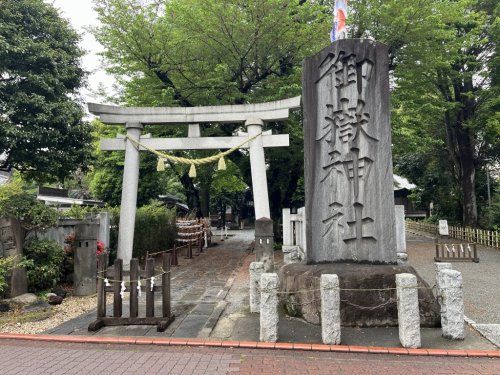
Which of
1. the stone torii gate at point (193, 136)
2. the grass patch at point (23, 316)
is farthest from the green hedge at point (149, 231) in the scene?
the grass patch at point (23, 316)

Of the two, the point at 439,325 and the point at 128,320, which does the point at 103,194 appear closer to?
the point at 128,320

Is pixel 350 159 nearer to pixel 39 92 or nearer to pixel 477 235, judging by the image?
pixel 39 92

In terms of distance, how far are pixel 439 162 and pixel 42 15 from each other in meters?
23.7

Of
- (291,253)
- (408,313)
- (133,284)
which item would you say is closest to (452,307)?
(408,313)

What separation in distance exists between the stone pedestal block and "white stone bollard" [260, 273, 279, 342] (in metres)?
1.77

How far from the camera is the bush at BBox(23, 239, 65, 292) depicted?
880cm

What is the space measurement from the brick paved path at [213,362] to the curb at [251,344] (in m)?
0.09

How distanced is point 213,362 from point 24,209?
21.1ft

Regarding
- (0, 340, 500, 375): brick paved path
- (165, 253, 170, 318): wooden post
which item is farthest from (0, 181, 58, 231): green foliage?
(165, 253, 170, 318): wooden post

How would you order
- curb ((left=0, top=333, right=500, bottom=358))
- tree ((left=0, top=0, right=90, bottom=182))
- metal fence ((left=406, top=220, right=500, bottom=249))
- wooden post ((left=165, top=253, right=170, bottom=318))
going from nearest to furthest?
curb ((left=0, top=333, right=500, bottom=358)), wooden post ((left=165, top=253, right=170, bottom=318)), tree ((left=0, top=0, right=90, bottom=182)), metal fence ((left=406, top=220, right=500, bottom=249))

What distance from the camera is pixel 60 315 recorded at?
7.45 metres

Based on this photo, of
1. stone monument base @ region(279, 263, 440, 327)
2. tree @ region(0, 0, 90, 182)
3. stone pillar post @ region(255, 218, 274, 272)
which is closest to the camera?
stone monument base @ region(279, 263, 440, 327)

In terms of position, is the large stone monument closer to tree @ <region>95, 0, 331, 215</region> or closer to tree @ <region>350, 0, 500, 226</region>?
tree @ <region>95, 0, 331, 215</region>

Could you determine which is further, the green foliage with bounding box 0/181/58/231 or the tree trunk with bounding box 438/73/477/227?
the tree trunk with bounding box 438/73/477/227
